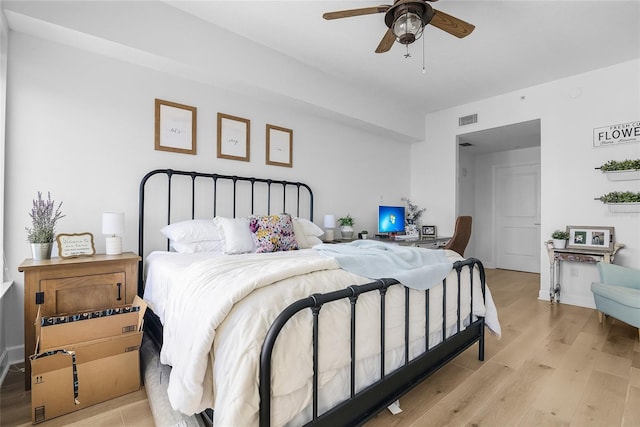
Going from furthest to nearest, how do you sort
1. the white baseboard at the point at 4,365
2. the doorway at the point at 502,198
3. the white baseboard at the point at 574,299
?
the doorway at the point at 502,198 < the white baseboard at the point at 574,299 < the white baseboard at the point at 4,365

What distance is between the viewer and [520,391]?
1819 mm

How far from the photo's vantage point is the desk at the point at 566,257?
10.8 feet

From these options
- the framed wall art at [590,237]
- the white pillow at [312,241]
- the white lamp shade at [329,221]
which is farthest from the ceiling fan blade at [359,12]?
the framed wall art at [590,237]

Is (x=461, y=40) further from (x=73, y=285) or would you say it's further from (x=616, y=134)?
(x=73, y=285)

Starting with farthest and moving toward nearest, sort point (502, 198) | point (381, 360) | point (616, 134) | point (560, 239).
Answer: point (502, 198) → point (560, 239) → point (616, 134) → point (381, 360)

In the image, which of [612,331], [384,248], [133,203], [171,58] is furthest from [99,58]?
[612,331]

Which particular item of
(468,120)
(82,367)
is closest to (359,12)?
(82,367)

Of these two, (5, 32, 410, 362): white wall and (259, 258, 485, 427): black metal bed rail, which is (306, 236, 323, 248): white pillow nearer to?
(5, 32, 410, 362): white wall

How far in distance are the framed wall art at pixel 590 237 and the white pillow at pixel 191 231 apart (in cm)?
393

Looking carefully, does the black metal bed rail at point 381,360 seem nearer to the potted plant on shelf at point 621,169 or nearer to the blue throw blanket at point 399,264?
the blue throw blanket at point 399,264

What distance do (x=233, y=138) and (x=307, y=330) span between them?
8.22 feet

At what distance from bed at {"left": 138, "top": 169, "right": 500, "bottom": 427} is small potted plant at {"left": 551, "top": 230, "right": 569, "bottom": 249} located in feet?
6.94

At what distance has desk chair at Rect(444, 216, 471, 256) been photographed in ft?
11.9

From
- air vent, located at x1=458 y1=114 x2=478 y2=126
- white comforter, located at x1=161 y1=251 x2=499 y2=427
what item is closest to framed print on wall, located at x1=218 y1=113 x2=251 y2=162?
white comforter, located at x1=161 y1=251 x2=499 y2=427
